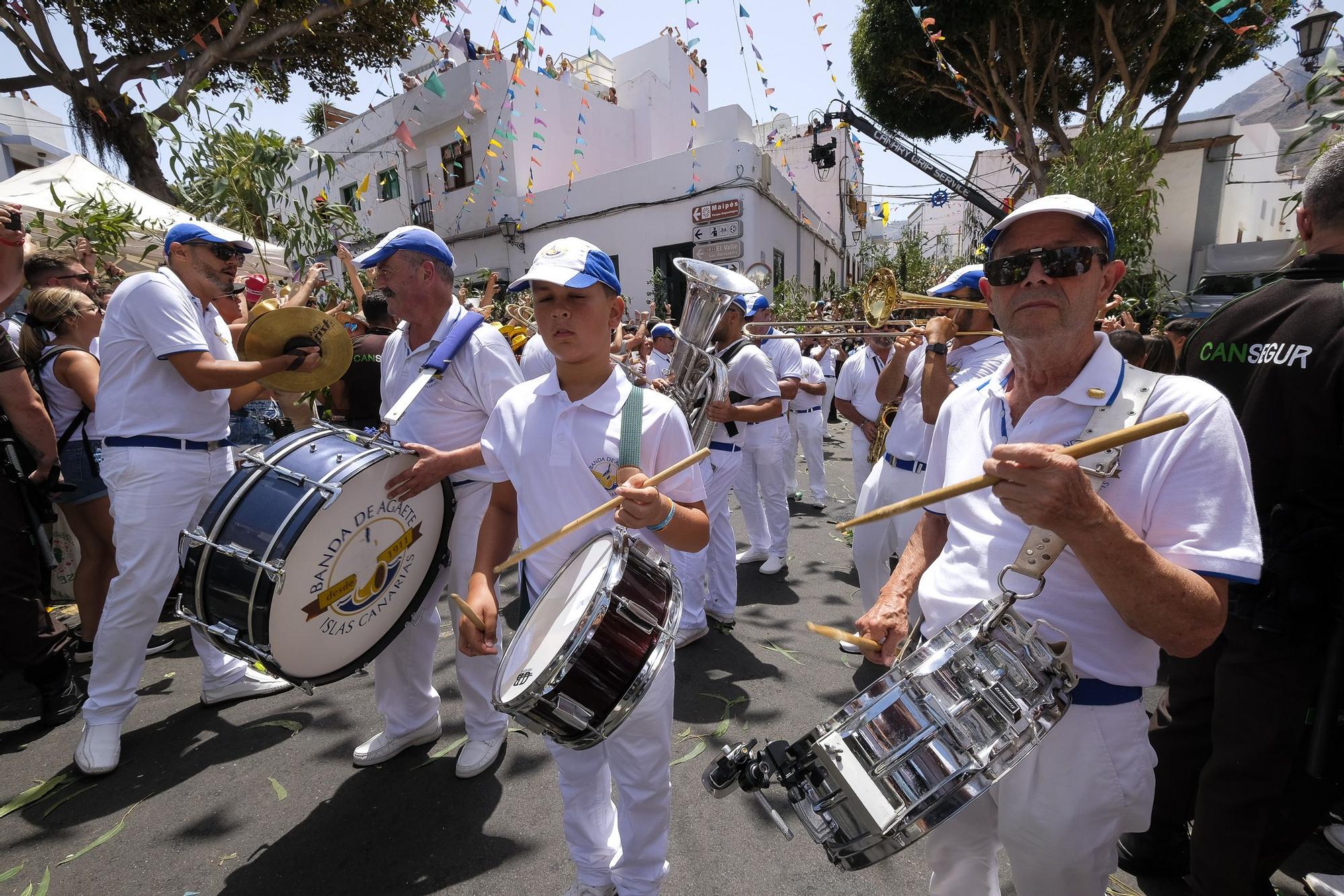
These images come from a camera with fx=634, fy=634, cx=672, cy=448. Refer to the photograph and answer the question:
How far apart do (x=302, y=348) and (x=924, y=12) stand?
16080mm

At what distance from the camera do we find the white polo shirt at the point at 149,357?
9.96 ft

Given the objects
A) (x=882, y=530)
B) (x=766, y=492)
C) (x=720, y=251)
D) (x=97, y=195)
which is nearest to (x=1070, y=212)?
(x=882, y=530)

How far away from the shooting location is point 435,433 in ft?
9.80

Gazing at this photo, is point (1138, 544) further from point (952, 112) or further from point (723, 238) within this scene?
point (952, 112)

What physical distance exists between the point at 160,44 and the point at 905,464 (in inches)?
548

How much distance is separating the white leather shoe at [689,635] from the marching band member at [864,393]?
183cm

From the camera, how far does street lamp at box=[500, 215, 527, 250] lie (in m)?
19.4

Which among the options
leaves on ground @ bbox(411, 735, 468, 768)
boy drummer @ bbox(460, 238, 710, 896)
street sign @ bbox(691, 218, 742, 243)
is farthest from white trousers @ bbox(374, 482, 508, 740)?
street sign @ bbox(691, 218, 742, 243)

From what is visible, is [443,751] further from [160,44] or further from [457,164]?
[457,164]

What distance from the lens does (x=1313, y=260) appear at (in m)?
2.17

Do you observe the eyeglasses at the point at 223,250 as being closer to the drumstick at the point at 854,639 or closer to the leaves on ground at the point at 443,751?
the leaves on ground at the point at 443,751

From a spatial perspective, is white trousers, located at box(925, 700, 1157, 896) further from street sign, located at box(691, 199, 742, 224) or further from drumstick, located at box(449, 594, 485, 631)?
street sign, located at box(691, 199, 742, 224)

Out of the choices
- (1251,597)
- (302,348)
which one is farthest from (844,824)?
(302,348)

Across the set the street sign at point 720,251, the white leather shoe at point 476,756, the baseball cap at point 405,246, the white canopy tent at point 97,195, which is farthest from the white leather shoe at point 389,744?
the street sign at point 720,251
